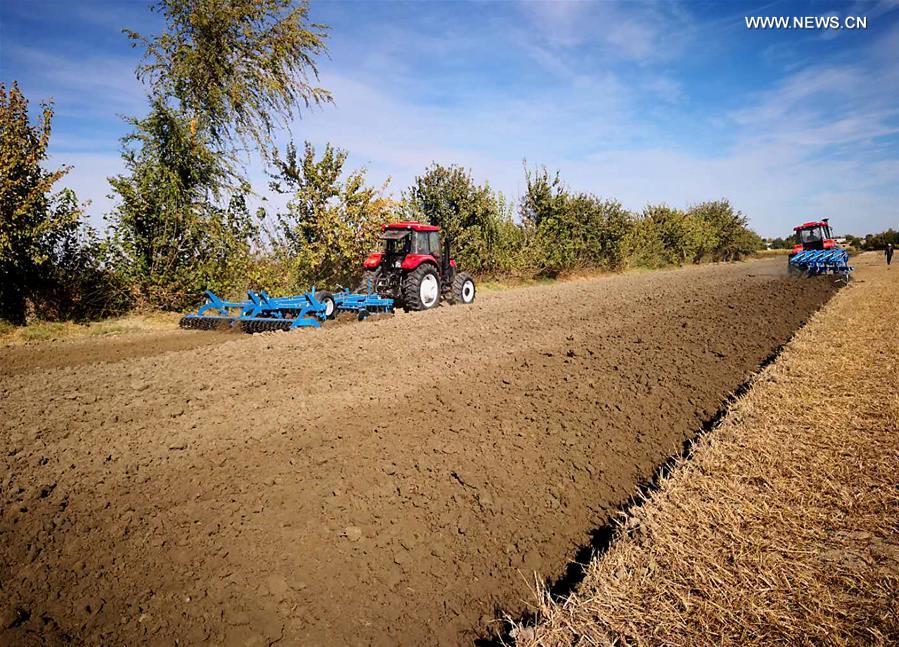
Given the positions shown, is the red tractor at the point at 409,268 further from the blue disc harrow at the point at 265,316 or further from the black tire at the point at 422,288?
the blue disc harrow at the point at 265,316

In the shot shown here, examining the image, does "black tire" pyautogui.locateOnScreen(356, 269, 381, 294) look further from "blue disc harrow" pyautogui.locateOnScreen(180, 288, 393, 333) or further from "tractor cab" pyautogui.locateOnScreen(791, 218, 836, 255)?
"tractor cab" pyautogui.locateOnScreen(791, 218, 836, 255)

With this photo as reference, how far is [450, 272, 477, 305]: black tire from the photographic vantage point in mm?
10953

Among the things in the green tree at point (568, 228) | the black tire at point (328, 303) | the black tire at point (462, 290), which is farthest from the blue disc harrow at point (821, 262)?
the black tire at point (328, 303)

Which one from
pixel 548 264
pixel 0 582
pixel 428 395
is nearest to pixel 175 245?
pixel 428 395

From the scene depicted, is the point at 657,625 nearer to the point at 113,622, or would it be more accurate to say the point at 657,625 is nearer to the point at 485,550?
the point at 485,550

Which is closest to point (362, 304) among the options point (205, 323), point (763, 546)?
point (205, 323)

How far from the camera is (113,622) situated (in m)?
2.11

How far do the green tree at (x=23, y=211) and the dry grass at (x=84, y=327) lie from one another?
45 cm

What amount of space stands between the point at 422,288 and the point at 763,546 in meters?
8.13

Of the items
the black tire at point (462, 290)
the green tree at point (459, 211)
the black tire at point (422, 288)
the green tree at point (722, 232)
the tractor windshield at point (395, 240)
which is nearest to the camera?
the black tire at point (422, 288)

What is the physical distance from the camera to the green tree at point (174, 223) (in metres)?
9.22

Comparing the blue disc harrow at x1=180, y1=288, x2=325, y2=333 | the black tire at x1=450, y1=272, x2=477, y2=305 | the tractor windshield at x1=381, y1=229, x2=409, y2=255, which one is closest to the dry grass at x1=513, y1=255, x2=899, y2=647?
the blue disc harrow at x1=180, y1=288, x2=325, y2=333

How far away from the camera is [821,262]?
1620 cm

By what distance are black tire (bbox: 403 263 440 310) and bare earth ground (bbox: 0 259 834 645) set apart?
3.55m
